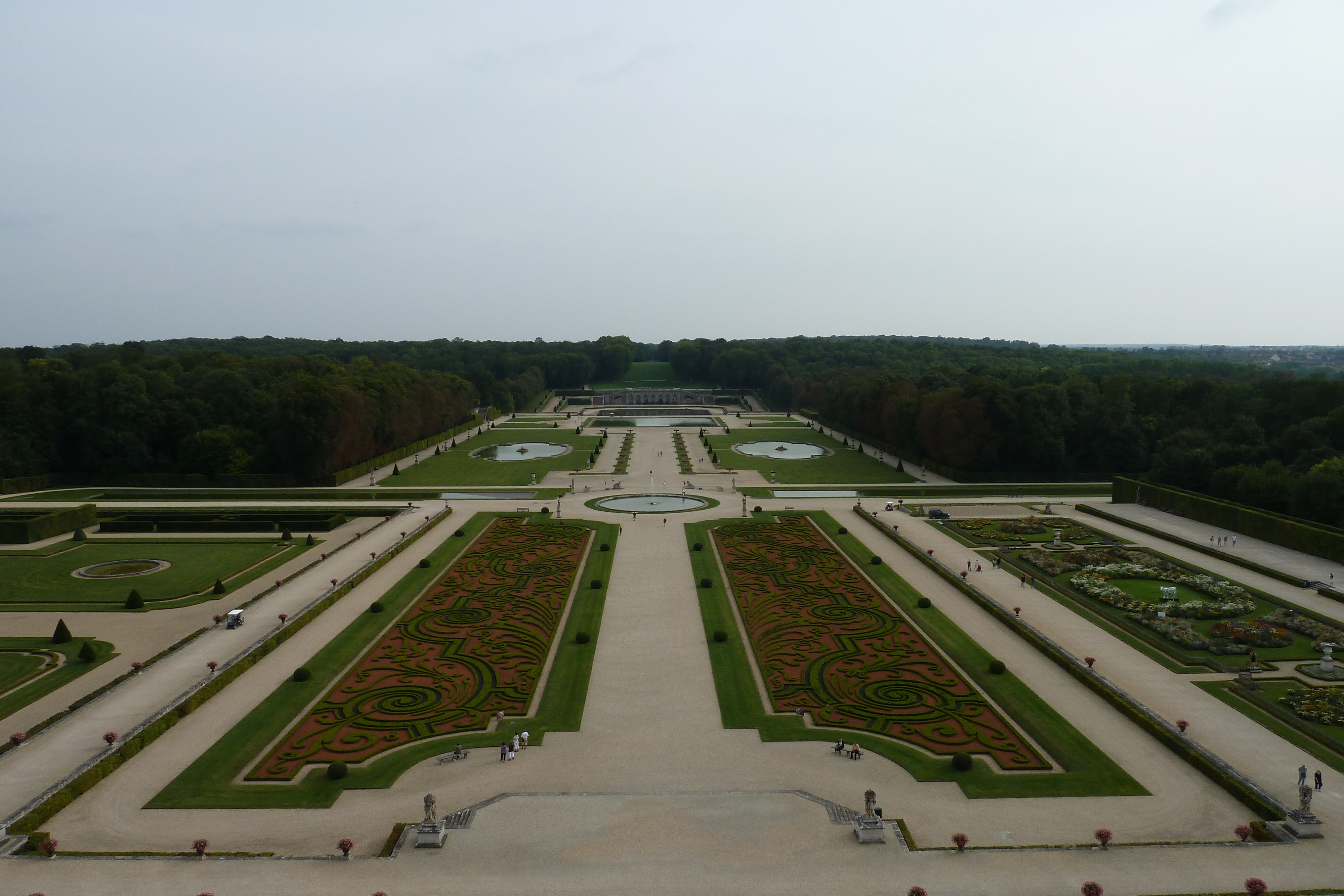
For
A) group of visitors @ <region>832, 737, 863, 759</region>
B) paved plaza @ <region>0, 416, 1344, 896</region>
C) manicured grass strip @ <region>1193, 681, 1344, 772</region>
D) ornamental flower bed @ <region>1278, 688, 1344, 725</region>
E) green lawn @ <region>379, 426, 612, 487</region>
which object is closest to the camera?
paved plaza @ <region>0, 416, 1344, 896</region>

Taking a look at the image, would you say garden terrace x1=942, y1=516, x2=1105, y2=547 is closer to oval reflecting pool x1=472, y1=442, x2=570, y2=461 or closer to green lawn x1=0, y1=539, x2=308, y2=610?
green lawn x1=0, y1=539, x2=308, y2=610

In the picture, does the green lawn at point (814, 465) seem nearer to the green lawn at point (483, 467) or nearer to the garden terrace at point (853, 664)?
the green lawn at point (483, 467)

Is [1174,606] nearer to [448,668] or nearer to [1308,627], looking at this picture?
[1308,627]

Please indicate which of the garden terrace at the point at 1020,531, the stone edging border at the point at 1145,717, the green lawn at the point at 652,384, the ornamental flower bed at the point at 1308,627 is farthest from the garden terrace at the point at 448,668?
the green lawn at the point at 652,384

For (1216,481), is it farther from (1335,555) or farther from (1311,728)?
(1311,728)

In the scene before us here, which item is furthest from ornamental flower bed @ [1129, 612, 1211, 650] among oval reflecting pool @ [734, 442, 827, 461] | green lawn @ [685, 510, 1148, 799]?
oval reflecting pool @ [734, 442, 827, 461]

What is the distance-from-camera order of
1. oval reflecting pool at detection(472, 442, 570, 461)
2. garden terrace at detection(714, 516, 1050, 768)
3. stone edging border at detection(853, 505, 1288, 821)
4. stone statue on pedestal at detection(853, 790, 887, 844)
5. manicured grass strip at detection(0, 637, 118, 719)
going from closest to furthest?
stone statue on pedestal at detection(853, 790, 887, 844) → stone edging border at detection(853, 505, 1288, 821) → garden terrace at detection(714, 516, 1050, 768) → manicured grass strip at detection(0, 637, 118, 719) → oval reflecting pool at detection(472, 442, 570, 461)

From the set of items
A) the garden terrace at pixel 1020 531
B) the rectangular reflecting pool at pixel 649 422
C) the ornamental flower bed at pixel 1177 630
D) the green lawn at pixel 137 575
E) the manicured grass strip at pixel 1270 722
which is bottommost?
the manicured grass strip at pixel 1270 722
